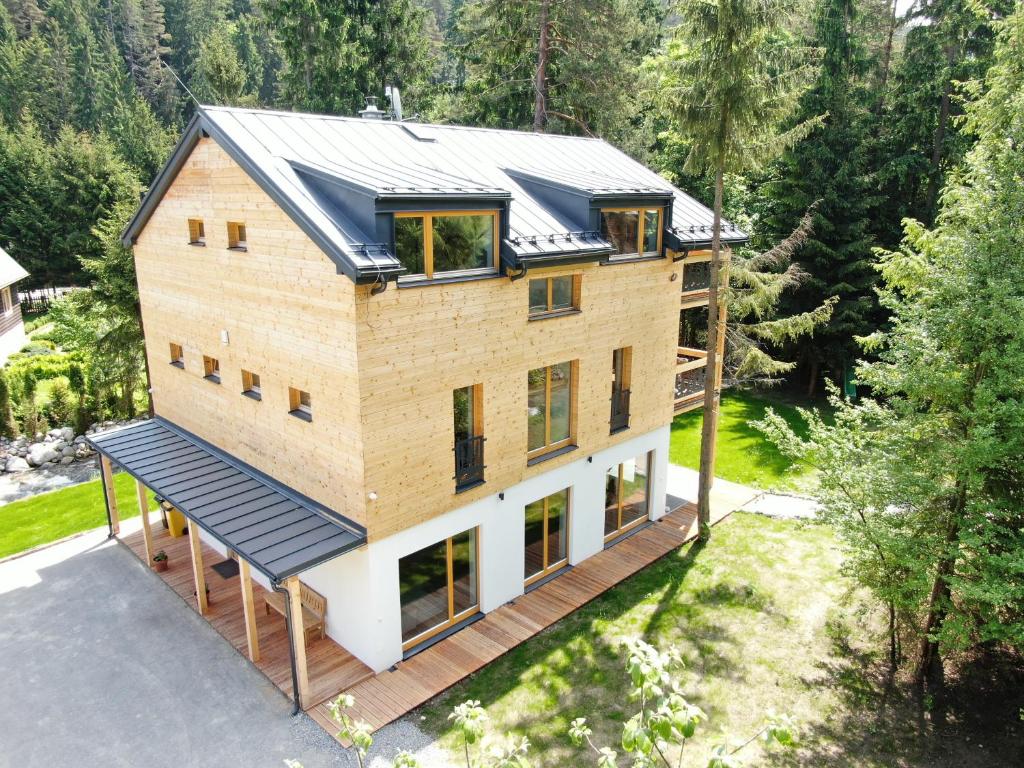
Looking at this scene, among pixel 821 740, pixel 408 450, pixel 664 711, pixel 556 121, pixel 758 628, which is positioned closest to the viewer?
pixel 664 711

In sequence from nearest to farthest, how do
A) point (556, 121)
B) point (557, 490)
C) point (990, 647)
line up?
point (990, 647), point (557, 490), point (556, 121)

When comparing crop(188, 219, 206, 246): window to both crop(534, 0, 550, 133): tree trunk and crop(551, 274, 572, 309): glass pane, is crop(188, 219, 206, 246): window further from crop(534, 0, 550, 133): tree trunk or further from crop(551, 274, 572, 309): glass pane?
crop(534, 0, 550, 133): tree trunk

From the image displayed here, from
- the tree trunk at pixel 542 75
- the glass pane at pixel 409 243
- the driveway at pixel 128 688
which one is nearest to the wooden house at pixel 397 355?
the glass pane at pixel 409 243

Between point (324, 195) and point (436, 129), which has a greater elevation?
point (436, 129)

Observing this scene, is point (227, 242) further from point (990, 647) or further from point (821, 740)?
point (990, 647)

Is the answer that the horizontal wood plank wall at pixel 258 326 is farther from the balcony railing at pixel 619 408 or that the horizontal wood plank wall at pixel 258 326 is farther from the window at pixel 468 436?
the balcony railing at pixel 619 408

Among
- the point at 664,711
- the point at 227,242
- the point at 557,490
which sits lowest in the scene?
the point at 557,490

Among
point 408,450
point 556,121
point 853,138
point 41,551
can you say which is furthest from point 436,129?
point 853,138

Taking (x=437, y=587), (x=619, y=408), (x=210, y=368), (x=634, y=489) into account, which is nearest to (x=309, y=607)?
(x=437, y=587)
